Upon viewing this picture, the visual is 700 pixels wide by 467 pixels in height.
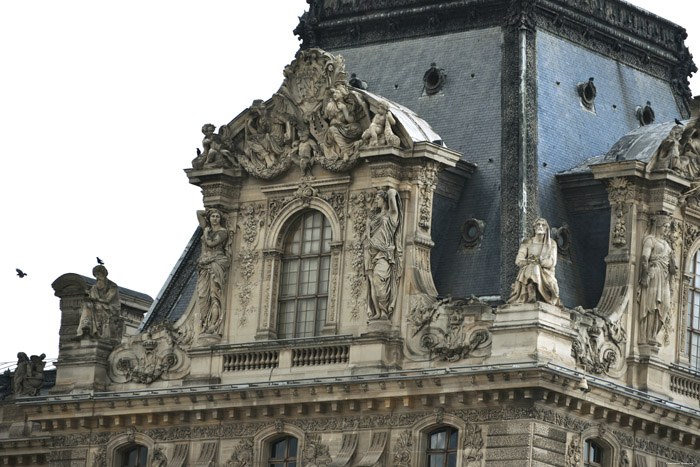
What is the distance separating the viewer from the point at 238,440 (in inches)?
2251

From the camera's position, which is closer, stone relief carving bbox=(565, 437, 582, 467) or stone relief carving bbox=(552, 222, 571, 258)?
stone relief carving bbox=(565, 437, 582, 467)

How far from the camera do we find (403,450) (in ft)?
179

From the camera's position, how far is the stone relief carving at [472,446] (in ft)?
175

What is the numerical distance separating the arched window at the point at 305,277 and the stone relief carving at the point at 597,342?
6.58 meters

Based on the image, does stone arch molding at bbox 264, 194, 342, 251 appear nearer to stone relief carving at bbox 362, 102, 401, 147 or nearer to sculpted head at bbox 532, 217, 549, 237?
stone relief carving at bbox 362, 102, 401, 147

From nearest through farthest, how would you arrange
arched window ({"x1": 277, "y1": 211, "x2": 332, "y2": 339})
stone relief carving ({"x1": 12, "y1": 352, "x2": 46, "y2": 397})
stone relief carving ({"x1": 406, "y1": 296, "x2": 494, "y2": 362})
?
stone relief carving ({"x1": 406, "y1": 296, "x2": 494, "y2": 362}), arched window ({"x1": 277, "y1": 211, "x2": 332, "y2": 339}), stone relief carving ({"x1": 12, "y1": 352, "x2": 46, "y2": 397})

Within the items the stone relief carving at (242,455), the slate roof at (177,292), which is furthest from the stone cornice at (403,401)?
the slate roof at (177,292)

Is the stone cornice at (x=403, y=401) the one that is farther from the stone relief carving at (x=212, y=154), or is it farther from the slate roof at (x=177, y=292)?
the stone relief carving at (x=212, y=154)

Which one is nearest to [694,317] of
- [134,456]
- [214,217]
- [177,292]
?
[214,217]

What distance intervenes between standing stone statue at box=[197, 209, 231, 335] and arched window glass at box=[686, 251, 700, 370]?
11.5 metres

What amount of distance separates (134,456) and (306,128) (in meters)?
9.42

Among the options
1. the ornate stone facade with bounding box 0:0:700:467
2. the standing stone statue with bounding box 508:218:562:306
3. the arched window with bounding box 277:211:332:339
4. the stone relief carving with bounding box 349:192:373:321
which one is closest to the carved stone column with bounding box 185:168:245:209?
the ornate stone facade with bounding box 0:0:700:467

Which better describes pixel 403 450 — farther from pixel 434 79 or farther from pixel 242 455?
pixel 434 79

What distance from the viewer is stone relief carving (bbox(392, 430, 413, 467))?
5431 cm
